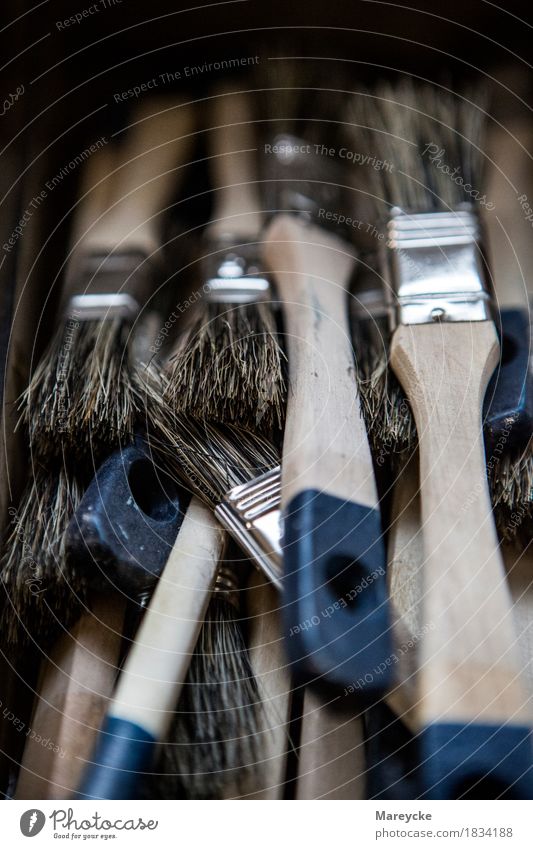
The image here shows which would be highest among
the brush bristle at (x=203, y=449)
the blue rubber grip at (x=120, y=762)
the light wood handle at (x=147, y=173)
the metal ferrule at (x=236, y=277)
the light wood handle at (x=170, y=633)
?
the light wood handle at (x=147, y=173)

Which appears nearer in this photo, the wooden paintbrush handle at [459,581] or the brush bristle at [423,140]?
the wooden paintbrush handle at [459,581]

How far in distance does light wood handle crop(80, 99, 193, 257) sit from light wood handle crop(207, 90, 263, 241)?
19 mm

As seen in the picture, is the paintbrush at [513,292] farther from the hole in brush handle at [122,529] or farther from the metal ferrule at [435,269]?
the hole in brush handle at [122,529]

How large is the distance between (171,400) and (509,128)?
238 millimetres

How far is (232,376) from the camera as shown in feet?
1.16

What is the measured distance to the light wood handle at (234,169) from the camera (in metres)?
0.41

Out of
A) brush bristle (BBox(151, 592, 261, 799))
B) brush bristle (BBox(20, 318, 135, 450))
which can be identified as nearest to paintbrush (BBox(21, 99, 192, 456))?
brush bristle (BBox(20, 318, 135, 450))

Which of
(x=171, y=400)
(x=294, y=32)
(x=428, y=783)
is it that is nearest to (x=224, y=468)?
(x=171, y=400)

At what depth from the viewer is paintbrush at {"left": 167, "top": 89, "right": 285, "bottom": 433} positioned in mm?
351

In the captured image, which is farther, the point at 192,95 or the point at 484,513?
the point at 192,95

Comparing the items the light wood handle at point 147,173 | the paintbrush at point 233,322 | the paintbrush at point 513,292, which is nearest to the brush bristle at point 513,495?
the paintbrush at point 513,292

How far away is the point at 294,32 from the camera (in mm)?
430

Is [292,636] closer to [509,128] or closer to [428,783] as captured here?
A: [428,783]

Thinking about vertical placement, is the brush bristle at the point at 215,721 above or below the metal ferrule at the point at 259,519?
below
